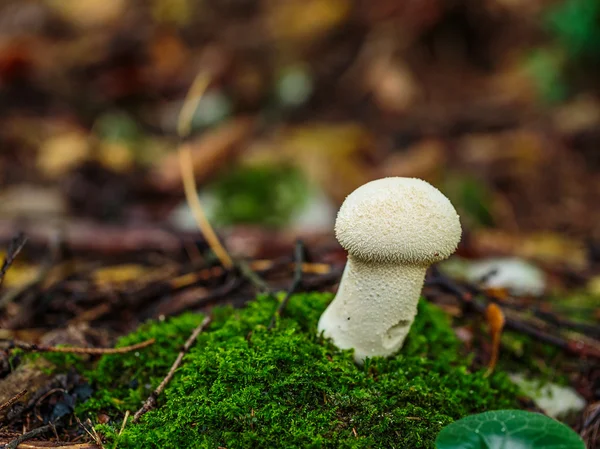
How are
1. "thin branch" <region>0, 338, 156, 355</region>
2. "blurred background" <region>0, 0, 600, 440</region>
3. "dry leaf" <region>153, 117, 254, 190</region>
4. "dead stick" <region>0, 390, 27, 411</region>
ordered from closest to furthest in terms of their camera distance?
"dead stick" <region>0, 390, 27, 411</region> < "thin branch" <region>0, 338, 156, 355</region> < "blurred background" <region>0, 0, 600, 440</region> < "dry leaf" <region>153, 117, 254, 190</region>

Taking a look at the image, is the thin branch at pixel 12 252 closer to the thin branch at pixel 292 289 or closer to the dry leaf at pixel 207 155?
the thin branch at pixel 292 289

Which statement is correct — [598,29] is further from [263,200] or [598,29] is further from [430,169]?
[263,200]

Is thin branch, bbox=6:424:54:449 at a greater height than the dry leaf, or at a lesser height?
lesser

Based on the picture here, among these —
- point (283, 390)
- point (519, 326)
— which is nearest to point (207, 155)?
point (519, 326)

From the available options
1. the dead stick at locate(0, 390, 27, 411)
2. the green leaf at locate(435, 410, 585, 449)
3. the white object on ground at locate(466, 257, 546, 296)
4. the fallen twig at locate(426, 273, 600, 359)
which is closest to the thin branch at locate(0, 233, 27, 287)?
the dead stick at locate(0, 390, 27, 411)

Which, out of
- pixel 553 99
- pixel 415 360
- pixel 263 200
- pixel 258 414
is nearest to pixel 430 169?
pixel 263 200

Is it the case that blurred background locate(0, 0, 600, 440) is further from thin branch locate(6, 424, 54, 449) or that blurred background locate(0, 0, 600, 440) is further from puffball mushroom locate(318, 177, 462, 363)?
thin branch locate(6, 424, 54, 449)
